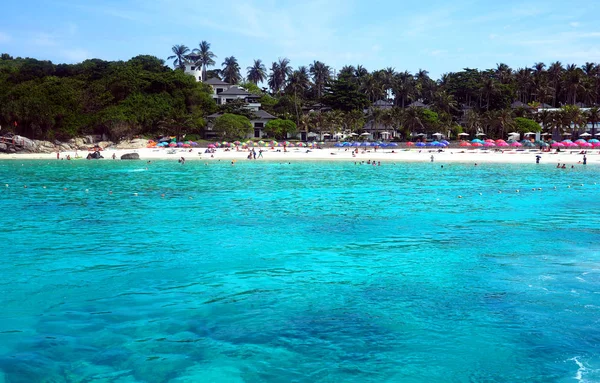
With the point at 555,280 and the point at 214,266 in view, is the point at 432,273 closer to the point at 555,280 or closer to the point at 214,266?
the point at 555,280

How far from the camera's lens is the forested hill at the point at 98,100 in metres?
80.8

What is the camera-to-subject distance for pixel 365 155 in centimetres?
7156

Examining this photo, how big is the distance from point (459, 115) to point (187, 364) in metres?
102

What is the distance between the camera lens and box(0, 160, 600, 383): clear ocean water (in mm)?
9922

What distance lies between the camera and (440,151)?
7531 cm

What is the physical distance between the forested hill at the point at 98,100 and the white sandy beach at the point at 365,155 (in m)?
6.76

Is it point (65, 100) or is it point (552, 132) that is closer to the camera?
point (65, 100)

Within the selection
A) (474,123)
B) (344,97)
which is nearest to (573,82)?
(474,123)

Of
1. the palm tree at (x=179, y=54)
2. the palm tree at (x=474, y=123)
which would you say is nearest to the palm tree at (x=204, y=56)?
the palm tree at (x=179, y=54)

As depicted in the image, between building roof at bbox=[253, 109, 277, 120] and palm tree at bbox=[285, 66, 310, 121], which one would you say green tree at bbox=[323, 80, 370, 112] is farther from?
building roof at bbox=[253, 109, 277, 120]

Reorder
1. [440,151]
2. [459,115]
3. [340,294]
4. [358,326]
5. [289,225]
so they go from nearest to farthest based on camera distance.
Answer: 1. [358,326]
2. [340,294]
3. [289,225]
4. [440,151]
5. [459,115]

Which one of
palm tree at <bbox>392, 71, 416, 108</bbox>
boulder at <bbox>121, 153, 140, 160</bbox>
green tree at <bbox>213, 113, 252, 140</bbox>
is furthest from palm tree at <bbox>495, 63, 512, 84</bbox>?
boulder at <bbox>121, 153, 140, 160</bbox>

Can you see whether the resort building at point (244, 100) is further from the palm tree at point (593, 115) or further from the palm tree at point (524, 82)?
the palm tree at point (524, 82)

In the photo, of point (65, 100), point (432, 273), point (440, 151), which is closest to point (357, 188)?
point (432, 273)
